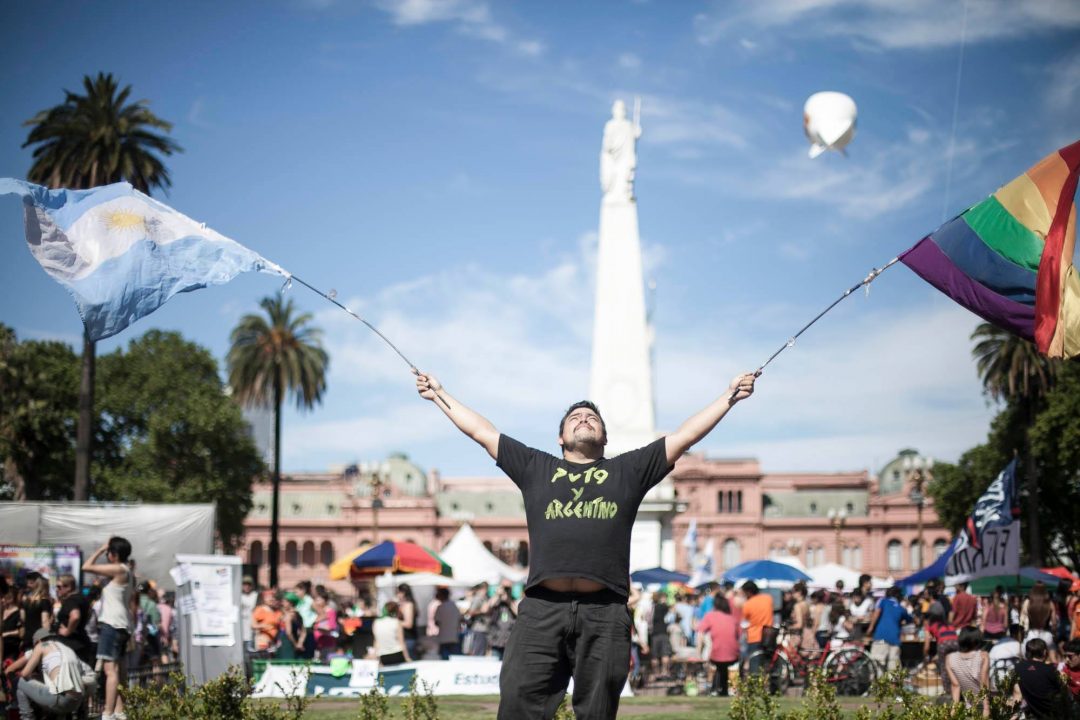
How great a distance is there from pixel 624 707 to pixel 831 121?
294 inches

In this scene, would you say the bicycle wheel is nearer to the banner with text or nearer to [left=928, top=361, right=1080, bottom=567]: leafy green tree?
the banner with text

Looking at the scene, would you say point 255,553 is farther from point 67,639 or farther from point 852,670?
point 67,639

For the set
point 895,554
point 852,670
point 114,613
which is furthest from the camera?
point 895,554

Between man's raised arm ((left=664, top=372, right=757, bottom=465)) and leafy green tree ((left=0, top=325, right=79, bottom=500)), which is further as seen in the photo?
leafy green tree ((left=0, top=325, right=79, bottom=500))

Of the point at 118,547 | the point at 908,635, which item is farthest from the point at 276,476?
the point at 118,547

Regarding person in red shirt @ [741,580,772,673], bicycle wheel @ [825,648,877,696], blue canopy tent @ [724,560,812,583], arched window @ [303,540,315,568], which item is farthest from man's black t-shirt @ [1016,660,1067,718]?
arched window @ [303,540,315,568]

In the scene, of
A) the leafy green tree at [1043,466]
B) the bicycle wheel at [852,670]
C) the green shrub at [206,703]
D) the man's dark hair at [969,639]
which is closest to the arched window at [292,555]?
the leafy green tree at [1043,466]

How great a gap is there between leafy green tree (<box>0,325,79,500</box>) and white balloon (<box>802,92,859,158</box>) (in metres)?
47.0

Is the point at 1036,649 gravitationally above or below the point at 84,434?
below

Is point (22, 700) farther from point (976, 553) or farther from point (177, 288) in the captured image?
point (976, 553)

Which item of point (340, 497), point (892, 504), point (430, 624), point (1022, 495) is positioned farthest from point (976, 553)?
point (340, 497)

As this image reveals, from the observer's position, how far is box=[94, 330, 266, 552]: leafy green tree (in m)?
57.5

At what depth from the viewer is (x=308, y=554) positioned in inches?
4318

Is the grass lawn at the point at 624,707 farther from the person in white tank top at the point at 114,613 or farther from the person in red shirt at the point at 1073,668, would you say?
the person in red shirt at the point at 1073,668
